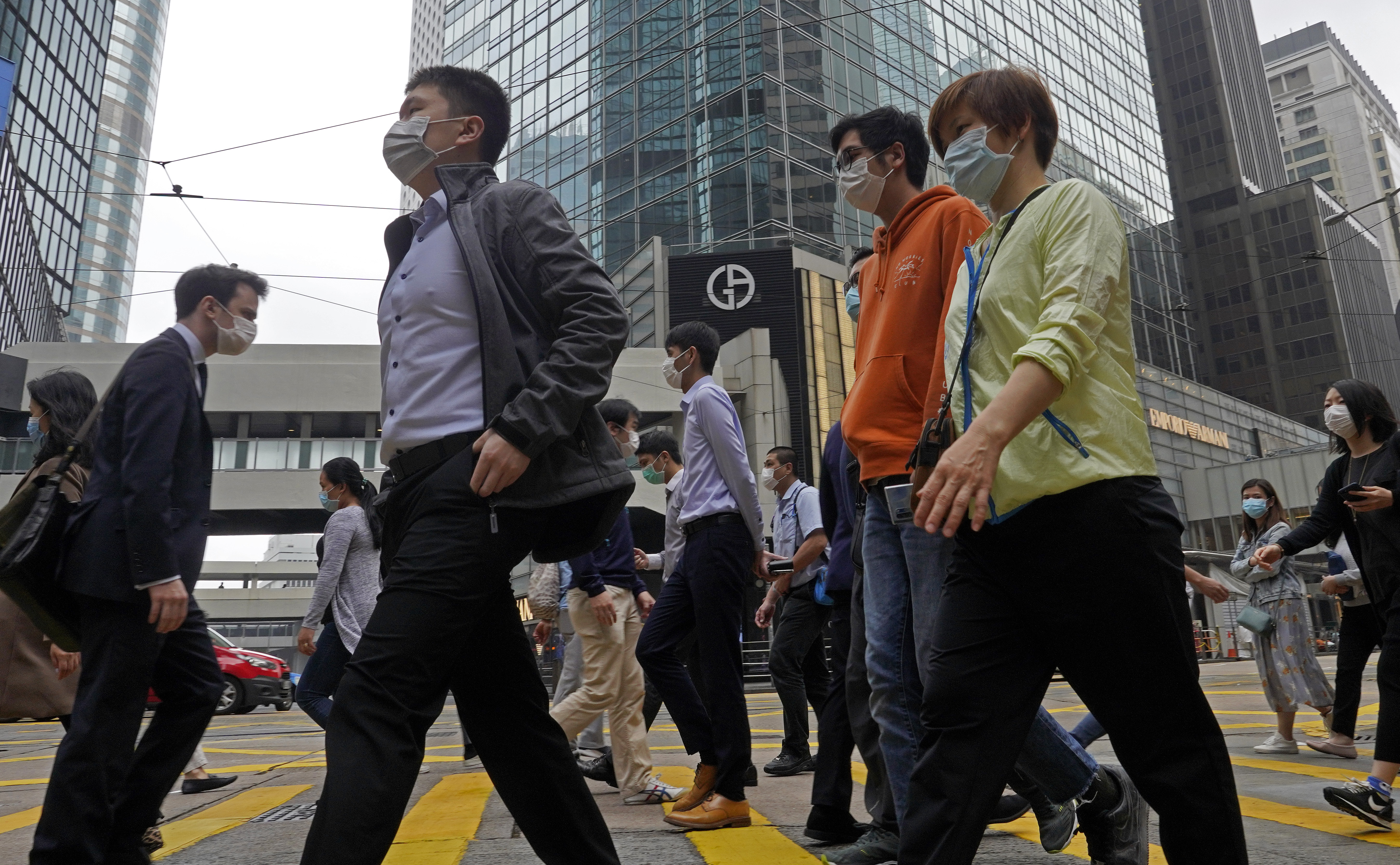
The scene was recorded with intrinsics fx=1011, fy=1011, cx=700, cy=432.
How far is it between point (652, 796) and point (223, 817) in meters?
1.92

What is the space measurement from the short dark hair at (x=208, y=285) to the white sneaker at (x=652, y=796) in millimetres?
2837

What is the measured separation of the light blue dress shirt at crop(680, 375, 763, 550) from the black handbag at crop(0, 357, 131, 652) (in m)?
2.11

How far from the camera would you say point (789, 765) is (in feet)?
19.3

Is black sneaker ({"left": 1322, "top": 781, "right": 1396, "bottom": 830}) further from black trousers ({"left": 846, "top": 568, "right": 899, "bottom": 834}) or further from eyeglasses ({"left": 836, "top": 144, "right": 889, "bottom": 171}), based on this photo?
eyeglasses ({"left": 836, "top": 144, "right": 889, "bottom": 171})

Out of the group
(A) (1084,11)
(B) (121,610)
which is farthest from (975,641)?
(A) (1084,11)

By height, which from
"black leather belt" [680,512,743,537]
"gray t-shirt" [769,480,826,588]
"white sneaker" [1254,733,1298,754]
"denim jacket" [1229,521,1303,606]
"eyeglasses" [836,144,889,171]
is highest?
"eyeglasses" [836,144,889,171]

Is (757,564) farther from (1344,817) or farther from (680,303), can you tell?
(680,303)

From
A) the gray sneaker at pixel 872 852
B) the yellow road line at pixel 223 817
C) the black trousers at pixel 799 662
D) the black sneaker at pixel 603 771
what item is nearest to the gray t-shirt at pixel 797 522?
the black trousers at pixel 799 662

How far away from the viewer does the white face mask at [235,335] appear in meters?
3.59

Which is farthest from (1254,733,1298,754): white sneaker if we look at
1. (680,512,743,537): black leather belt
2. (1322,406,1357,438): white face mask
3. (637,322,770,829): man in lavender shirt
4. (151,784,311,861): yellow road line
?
(151,784,311,861): yellow road line

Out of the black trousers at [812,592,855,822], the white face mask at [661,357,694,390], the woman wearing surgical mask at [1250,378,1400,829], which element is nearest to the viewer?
the black trousers at [812,592,855,822]

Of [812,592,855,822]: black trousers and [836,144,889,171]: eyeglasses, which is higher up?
[836,144,889,171]: eyeglasses

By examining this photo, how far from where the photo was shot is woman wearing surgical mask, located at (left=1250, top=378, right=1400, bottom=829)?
11.6 ft

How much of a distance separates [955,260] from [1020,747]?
53.3 inches
